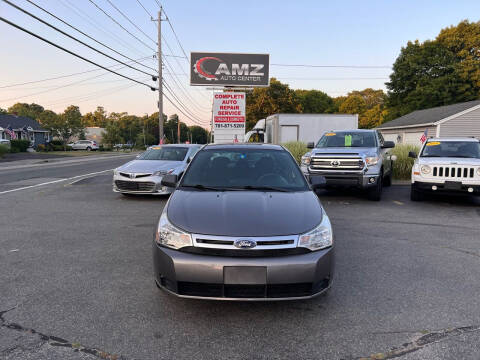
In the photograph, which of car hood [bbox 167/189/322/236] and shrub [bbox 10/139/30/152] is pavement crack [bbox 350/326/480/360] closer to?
car hood [bbox 167/189/322/236]

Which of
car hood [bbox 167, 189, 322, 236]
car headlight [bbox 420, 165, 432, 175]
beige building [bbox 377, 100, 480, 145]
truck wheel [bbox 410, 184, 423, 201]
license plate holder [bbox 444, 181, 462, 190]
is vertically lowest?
truck wheel [bbox 410, 184, 423, 201]

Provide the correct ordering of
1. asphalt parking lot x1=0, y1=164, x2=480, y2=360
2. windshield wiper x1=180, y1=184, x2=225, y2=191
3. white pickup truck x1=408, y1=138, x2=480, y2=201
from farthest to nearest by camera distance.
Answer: white pickup truck x1=408, y1=138, x2=480, y2=201
windshield wiper x1=180, y1=184, x2=225, y2=191
asphalt parking lot x1=0, y1=164, x2=480, y2=360

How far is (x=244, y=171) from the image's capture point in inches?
169

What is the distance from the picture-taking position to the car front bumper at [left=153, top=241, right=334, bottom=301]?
2.71m

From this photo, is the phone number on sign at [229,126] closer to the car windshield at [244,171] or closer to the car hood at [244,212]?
the car windshield at [244,171]

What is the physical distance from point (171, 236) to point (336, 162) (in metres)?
7.03

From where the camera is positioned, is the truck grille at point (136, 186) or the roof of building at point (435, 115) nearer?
the truck grille at point (136, 186)

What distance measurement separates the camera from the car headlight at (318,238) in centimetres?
293

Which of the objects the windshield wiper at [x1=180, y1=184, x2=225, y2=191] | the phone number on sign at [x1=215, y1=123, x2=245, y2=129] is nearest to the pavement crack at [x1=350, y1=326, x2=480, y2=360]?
the windshield wiper at [x1=180, y1=184, x2=225, y2=191]

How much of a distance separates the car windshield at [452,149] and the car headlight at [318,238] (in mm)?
7488

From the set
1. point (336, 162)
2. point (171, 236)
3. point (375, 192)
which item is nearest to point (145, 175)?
point (336, 162)

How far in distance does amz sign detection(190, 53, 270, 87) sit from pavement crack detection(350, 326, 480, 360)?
23077 millimetres

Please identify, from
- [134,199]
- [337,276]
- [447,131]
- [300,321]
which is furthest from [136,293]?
[447,131]

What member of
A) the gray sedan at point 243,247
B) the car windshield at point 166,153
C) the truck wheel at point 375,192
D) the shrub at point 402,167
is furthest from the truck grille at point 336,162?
the shrub at point 402,167
